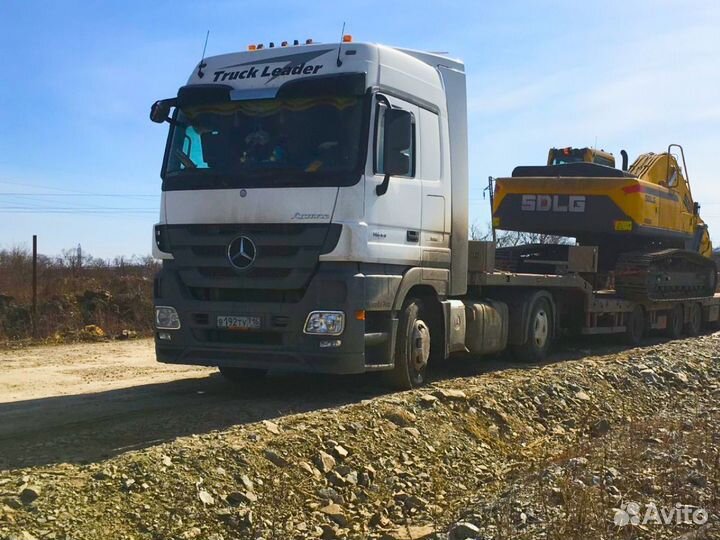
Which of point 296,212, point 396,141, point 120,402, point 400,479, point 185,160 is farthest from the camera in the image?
point 120,402

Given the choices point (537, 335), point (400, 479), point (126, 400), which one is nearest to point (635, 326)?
point (537, 335)

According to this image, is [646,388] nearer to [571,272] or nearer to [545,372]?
[545,372]

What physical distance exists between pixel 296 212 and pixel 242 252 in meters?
0.65

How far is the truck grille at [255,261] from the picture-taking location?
729 cm

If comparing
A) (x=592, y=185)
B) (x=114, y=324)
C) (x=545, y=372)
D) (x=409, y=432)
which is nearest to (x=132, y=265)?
(x=114, y=324)

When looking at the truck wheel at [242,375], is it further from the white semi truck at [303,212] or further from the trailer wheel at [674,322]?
the trailer wheel at [674,322]

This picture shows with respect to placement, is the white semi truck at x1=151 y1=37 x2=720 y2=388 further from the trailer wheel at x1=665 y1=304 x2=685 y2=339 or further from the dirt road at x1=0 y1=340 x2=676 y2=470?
the trailer wheel at x1=665 y1=304 x2=685 y2=339

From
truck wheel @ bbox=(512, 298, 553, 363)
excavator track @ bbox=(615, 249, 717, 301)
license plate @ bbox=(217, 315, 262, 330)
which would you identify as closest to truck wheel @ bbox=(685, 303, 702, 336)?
excavator track @ bbox=(615, 249, 717, 301)

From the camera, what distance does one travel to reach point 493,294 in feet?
34.9

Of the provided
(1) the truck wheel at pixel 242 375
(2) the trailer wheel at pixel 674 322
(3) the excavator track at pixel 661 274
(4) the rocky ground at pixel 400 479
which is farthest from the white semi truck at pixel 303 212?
(2) the trailer wheel at pixel 674 322

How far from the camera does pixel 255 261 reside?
24.3 ft

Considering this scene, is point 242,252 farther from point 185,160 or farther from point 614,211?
point 614,211

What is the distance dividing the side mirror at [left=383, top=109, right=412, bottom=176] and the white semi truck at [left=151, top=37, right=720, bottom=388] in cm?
1

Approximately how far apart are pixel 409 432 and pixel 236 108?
3577mm
